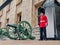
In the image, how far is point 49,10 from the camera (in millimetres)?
12141

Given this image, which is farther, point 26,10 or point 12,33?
point 26,10

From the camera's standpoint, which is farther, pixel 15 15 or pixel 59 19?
pixel 15 15

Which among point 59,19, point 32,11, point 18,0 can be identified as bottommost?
point 59,19

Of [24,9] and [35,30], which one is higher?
[24,9]

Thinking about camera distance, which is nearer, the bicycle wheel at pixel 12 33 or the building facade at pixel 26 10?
the bicycle wheel at pixel 12 33

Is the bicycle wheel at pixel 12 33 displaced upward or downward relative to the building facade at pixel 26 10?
downward

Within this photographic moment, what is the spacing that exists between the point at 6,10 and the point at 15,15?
4.71 metres

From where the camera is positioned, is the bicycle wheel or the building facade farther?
the building facade

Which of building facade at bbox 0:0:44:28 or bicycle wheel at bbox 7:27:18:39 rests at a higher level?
building facade at bbox 0:0:44:28

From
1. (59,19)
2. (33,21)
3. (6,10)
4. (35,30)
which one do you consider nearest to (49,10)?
(59,19)

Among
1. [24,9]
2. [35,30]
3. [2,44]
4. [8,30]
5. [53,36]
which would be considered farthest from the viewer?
[24,9]

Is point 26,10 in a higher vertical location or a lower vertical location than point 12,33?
higher

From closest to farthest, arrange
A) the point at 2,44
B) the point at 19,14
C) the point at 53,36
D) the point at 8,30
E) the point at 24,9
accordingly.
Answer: the point at 2,44 < the point at 53,36 < the point at 8,30 < the point at 24,9 < the point at 19,14

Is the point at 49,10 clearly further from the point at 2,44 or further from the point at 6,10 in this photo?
the point at 6,10
